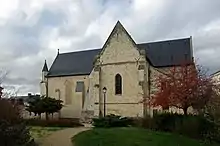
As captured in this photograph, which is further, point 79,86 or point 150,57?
point 79,86

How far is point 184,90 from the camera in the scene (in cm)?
2539

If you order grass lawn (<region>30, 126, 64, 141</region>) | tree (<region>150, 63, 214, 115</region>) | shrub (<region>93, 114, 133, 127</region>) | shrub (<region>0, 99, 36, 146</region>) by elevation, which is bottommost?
grass lawn (<region>30, 126, 64, 141</region>)

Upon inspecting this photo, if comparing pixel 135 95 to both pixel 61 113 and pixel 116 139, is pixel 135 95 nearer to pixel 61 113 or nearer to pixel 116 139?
pixel 61 113

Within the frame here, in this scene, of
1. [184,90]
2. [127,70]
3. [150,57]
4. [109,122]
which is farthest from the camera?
[150,57]

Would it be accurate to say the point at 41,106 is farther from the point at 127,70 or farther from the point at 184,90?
the point at 184,90

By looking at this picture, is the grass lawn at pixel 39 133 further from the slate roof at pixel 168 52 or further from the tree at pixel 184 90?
the slate roof at pixel 168 52

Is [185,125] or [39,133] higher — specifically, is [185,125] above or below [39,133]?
above

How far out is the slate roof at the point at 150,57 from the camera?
148 ft

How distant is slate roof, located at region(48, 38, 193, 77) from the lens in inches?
1770

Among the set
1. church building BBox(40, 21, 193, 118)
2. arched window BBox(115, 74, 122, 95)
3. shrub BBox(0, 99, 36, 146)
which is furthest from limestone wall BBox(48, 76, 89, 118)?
shrub BBox(0, 99, 36, 146)

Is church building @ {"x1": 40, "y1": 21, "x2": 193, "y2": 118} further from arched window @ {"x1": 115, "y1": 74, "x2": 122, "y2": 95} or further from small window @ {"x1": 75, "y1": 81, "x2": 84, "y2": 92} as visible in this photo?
small window @ {"x1": 75, "y1": 81, "x2": 84, "y2": 92}

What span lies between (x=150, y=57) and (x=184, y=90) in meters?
21.5

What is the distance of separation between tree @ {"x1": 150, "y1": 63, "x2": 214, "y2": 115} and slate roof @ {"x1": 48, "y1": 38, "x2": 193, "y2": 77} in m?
11.5

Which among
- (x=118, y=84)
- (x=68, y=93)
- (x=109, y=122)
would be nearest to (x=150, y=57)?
(x=118, y=84)
